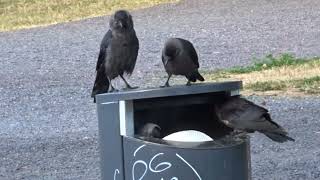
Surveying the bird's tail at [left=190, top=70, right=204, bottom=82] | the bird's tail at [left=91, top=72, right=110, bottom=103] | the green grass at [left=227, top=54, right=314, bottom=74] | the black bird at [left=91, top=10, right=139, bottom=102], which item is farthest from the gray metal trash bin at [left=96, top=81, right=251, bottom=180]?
the green grass at [left=227, top=54, right=314, bottom=74]

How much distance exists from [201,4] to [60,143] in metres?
13.3

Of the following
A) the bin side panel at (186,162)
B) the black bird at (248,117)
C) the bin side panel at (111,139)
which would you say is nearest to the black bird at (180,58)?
the black bird at (248,117)

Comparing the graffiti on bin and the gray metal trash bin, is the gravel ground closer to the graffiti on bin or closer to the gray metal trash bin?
the gray metal trash bin

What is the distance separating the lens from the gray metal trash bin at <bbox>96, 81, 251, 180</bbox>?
351cm

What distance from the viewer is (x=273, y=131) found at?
3873mm

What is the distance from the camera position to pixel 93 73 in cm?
1345

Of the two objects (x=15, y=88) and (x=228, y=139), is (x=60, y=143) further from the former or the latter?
(x=228, y=139)

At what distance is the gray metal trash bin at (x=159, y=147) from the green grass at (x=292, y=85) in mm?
6991

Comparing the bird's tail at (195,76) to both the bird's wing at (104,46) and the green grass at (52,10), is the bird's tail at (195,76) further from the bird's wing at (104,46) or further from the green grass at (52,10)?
the green grass at (52,10)

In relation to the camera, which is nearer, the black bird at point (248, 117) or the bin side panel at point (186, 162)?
the bin side panel at point (186, 162)

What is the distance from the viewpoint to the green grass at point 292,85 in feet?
35.6

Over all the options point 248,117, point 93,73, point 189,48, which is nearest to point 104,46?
point 189,48

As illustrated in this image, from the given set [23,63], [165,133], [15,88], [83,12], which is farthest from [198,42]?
[165,133]

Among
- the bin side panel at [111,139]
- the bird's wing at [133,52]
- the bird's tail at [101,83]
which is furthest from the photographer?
the bird's tail at [101,83]
